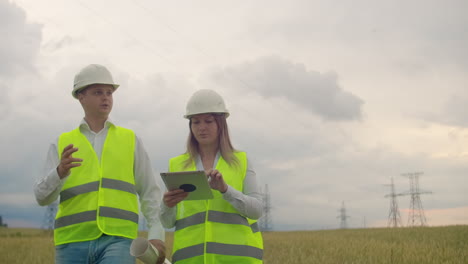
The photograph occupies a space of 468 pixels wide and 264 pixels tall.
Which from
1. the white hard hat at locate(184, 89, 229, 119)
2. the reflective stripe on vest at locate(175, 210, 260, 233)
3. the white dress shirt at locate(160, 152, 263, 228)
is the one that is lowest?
the reflective stripe on vest at locate(175, 210, 260, 233)

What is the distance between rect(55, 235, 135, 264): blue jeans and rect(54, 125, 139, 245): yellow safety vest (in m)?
0.05

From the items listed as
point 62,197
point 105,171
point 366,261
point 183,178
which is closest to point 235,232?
point 183,178

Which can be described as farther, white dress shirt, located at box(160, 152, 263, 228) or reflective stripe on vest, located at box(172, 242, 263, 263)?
reflective stripe on vest, located at box(172, 242, 263, 263)

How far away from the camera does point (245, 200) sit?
405 centimetres

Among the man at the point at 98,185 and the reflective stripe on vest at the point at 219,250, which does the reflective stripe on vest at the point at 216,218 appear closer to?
the reflective stripe on vest at the point at 219,250

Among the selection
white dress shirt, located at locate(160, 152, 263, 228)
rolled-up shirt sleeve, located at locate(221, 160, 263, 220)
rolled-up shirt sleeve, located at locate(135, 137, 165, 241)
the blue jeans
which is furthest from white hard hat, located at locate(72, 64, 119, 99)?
rolled-up shirt sleeve, located at locate(221, 160, 263, 220)

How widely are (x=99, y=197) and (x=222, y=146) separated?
1109 mm

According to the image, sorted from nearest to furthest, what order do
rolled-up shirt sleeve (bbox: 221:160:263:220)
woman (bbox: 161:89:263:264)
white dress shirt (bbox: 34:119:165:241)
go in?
rolled-up shirt sleeve (bbox: 221:160:263:220)
woman (bbox: 161:89:263:264)
white dress shirt (bbox: 34:119:165:241)

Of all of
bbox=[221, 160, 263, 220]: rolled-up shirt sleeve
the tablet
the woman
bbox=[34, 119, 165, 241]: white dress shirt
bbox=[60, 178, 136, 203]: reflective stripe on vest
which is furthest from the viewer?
bbox=[34, 119, 165, 241]: white dress shirt

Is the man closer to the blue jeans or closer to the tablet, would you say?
the blue jeans

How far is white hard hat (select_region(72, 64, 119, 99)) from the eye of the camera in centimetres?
A: 446

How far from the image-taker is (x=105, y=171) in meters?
4.34

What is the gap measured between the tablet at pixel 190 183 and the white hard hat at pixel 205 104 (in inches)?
28.2

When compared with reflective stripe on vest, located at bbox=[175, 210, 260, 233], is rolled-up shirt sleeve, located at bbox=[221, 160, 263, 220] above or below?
above
